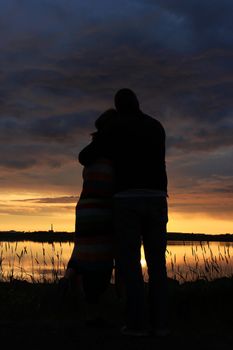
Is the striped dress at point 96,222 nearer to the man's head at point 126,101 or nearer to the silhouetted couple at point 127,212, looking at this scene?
the silhouetted couple at point 127,212

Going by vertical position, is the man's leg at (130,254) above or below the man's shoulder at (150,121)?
below

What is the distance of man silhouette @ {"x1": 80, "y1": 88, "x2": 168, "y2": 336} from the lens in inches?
191

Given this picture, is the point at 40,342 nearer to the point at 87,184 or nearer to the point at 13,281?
the point at 87,184

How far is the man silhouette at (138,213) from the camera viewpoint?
4855 mm

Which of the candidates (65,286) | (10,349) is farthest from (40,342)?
(65,286)

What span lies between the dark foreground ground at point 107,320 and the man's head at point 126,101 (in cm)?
195

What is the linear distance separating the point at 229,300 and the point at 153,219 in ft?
6.64

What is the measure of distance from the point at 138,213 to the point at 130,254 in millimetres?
398

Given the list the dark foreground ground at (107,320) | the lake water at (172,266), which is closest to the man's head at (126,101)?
the dark foreground ground at (107,320)

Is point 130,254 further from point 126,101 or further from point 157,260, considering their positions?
point 126,101

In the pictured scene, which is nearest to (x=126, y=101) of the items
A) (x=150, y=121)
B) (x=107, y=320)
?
(x=150, y=121)

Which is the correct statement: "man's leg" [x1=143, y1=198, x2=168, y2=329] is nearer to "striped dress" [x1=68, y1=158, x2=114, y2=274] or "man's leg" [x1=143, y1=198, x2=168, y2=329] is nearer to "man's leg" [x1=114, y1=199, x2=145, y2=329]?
"man's leg" [x1=114, y1=199, x2=145, y2=329]

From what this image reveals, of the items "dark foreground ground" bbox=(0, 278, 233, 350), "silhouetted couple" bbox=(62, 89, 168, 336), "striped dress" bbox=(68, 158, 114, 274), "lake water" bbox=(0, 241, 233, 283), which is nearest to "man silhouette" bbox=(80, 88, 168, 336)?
"silhouetted couple" bbox=(62, 89, 168, 336)

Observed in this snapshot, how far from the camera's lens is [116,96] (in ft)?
17.0
